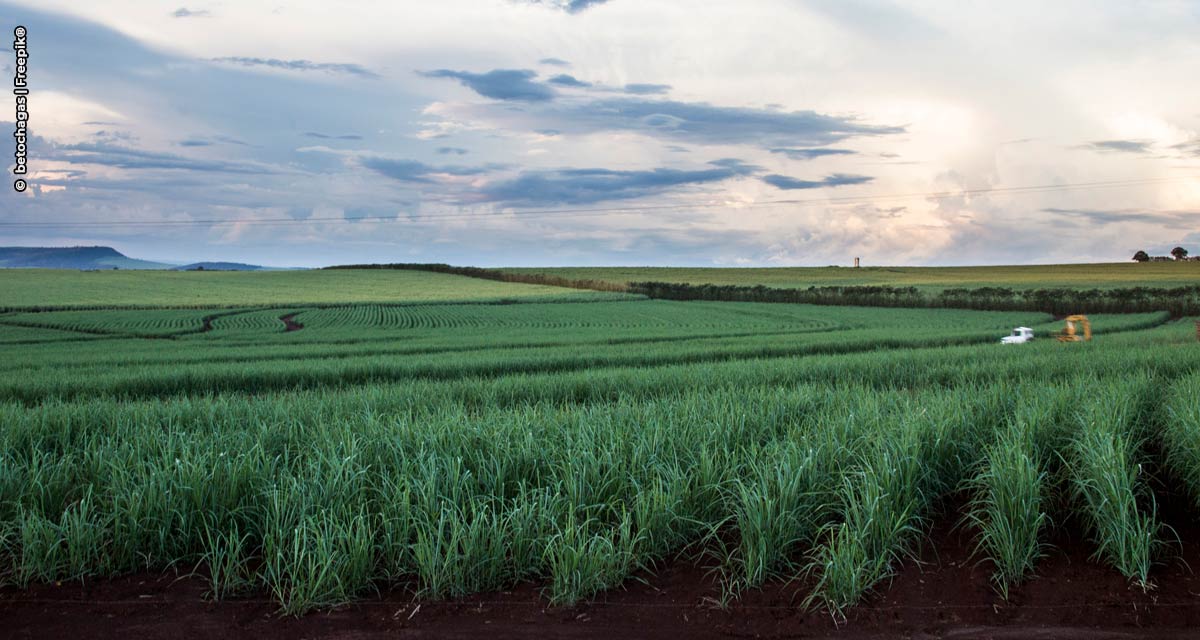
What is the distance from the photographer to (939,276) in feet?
304

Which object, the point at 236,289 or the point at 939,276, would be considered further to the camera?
the point at 939,276

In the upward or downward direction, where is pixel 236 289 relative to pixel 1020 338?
Answer: upward

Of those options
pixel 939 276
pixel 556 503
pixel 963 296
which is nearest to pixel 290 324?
pixel 556 503

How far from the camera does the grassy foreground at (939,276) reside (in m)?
71.8

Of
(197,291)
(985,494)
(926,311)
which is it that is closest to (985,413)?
(985,494)

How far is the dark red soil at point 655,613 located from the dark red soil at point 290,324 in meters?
39.0

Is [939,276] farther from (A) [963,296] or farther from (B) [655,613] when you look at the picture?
(B) [655,613]

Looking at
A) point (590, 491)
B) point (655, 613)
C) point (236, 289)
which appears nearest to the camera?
point (655, 613)

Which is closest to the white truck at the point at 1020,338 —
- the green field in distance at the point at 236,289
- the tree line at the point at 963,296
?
the tree line at the point at 963,296

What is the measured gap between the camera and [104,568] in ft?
18.3

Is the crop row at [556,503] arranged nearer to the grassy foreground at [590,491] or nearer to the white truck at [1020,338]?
the grassy foreground at [590,491]

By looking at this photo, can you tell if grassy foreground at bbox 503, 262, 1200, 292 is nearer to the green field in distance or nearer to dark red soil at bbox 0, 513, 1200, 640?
the green field in distance

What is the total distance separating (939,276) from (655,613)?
95804mm

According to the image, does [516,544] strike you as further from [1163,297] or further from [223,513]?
[1163,297]
